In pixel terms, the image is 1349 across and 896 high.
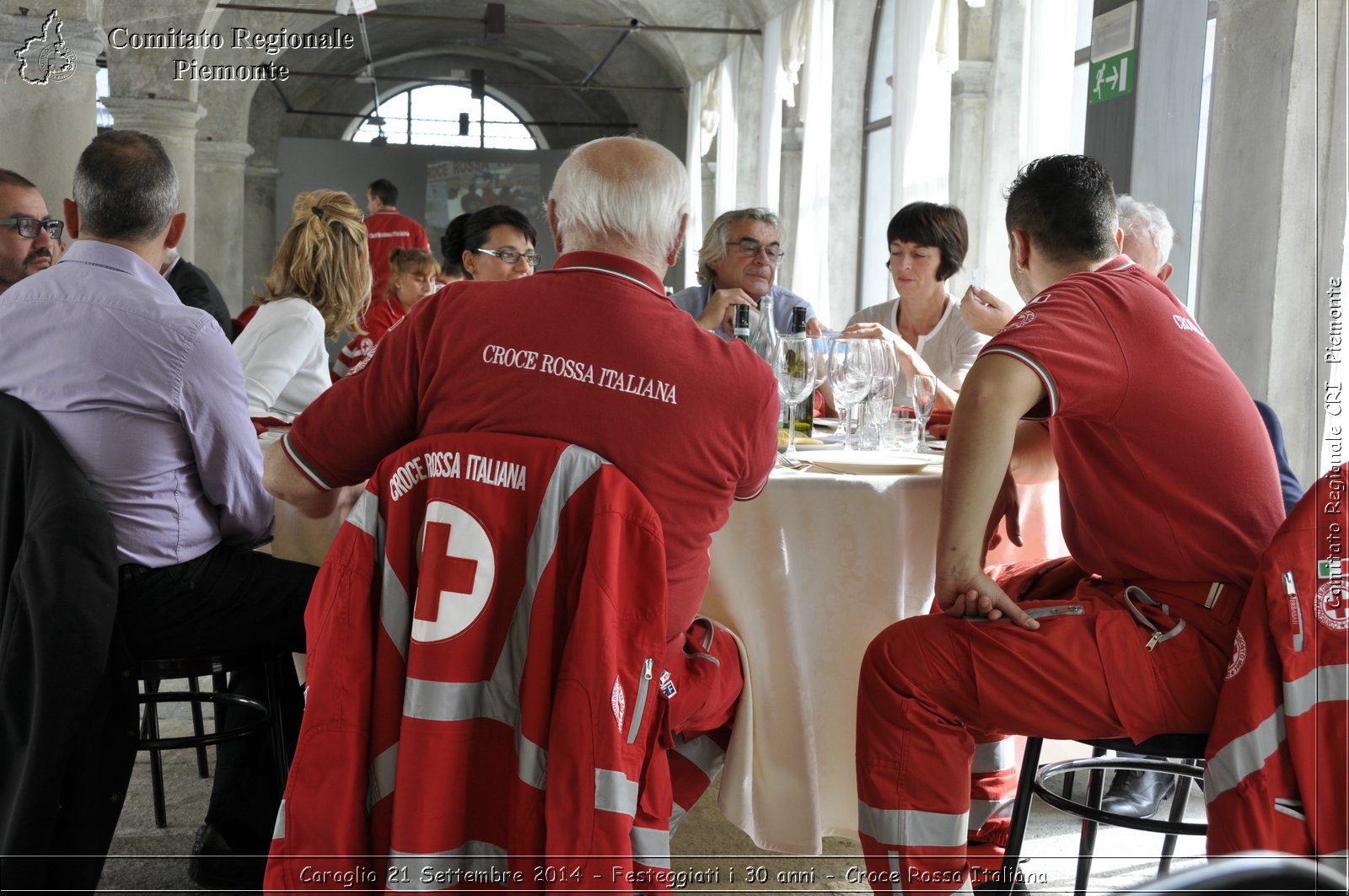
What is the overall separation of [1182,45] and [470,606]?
4410 millimetres

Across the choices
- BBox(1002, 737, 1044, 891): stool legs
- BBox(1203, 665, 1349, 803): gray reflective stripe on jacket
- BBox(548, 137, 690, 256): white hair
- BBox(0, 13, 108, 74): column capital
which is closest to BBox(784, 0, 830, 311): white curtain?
BBox(0, 13, 108, 74): column capital

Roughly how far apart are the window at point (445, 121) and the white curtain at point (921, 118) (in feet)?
57.2

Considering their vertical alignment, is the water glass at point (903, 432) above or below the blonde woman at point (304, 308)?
below

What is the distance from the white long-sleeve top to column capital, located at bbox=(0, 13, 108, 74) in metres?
4.61

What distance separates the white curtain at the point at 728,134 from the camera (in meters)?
14.3

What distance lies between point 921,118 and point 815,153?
106 inches

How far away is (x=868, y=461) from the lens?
7.40 feet

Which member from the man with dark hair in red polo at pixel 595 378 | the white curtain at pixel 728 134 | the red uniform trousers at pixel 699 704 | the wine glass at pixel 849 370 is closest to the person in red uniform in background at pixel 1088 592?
the red uniform trousers at pixel 699 704

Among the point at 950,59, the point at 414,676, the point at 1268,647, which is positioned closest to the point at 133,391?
the point at 414,676

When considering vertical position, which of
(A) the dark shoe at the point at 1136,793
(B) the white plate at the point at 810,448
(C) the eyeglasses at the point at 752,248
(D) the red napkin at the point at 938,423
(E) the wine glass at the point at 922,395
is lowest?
(A) the dark shoe at the point at 1136,793

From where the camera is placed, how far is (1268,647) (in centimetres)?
164

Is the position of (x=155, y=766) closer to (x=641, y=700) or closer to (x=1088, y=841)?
(x=641, y=700)

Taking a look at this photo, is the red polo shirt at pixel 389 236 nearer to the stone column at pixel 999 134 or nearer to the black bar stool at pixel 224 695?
the stone column at pixel 999 134

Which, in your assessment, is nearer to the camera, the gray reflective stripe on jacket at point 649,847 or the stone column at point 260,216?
the gray reflective stripe on jacket at point 649,847
